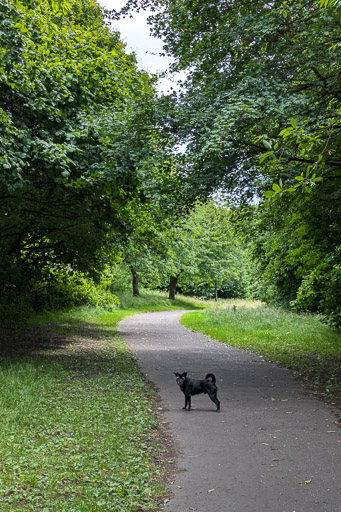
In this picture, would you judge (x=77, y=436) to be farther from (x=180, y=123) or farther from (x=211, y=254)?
(x=211, y=254)

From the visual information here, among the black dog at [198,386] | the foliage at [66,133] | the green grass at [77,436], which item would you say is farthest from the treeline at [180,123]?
the green grass at [77,436]

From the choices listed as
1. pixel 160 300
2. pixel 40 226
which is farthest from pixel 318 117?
pixel 160 300

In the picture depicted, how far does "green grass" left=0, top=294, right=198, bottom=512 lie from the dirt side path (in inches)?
14.7

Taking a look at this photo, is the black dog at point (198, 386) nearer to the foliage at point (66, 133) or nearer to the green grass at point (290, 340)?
the green grass at point (290, 340)

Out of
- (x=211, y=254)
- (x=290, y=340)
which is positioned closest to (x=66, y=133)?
(x=290, y=340)

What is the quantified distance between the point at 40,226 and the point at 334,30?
8.64 m

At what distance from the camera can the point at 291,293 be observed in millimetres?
25953

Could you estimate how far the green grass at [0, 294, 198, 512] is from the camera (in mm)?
4207

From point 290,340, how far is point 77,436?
1112cm

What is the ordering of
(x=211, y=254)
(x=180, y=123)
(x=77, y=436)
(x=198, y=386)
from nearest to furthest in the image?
(x=77, y=436)
(x=198, y=386)
(x=180, y=123)
(x=211, y=254)

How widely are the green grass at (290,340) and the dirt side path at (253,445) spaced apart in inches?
29.0

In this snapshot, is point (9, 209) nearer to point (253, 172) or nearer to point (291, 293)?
point (253, 172)

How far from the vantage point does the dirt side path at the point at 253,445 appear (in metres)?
4.18

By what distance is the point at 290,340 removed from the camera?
1561cm
